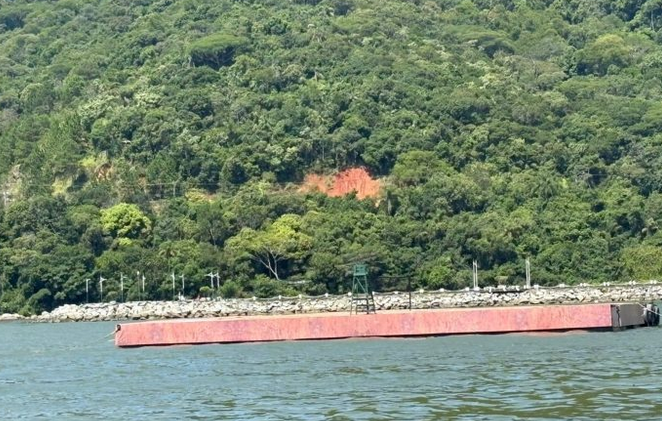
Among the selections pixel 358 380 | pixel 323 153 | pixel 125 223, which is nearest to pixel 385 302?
pixel 125 223

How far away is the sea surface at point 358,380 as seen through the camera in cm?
3491

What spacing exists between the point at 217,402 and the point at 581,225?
80.3 metres

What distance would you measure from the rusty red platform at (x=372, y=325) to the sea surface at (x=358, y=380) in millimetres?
1383

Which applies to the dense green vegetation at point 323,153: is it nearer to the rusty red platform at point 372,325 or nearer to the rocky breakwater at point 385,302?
the rocky breakwater at point 385,302

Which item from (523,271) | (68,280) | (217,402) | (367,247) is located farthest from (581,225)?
(217,402)

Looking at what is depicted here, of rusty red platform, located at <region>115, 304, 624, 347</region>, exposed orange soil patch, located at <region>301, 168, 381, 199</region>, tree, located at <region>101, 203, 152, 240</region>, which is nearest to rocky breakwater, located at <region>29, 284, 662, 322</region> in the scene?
tree, located at <region>101, 203, 152, 240</region>

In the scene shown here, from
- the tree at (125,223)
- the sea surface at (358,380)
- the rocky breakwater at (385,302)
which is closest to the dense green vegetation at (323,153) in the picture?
the tree at (125,223)

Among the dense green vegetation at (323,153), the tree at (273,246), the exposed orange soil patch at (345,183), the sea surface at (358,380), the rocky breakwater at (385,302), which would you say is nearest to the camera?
the sea surface at (358,380)

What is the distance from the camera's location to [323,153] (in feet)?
432

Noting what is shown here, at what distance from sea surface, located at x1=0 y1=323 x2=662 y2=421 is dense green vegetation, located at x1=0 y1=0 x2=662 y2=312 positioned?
168ft

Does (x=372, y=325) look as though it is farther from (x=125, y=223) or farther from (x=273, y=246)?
(x=125, y=223)

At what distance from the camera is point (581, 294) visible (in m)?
98.4

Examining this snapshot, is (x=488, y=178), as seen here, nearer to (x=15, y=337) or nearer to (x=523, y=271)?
(x=523, y=271)

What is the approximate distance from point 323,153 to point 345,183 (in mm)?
3427
